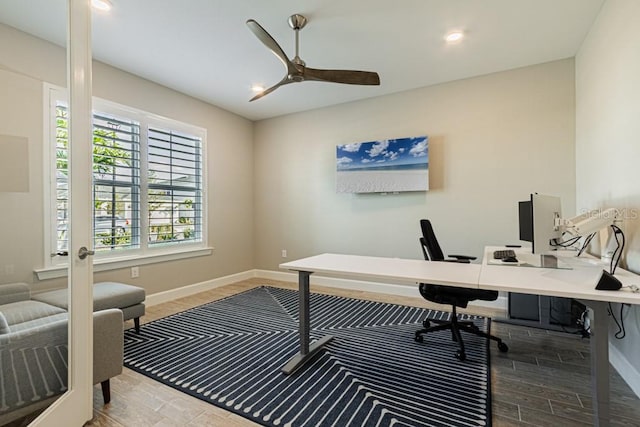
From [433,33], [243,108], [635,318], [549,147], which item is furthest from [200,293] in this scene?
[549,147]

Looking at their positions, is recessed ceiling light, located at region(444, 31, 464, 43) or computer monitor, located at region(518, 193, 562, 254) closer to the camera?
computer monitor, located at region(518, 193, 562, 254)

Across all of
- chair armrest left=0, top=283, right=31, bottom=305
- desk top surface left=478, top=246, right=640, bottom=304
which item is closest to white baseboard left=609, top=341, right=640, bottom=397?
desk top surface left=478, top=246, right=640, bottom=304

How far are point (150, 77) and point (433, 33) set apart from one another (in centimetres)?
320

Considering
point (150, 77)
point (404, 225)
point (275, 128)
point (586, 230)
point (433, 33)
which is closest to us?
point (586, 230)

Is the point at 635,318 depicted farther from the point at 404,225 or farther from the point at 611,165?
the point at 404,225

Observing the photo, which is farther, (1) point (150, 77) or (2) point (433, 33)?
(1) point (150, 77)

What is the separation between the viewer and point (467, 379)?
2.09 metres

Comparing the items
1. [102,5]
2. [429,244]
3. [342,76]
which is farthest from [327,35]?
[429,244]

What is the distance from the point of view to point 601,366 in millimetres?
1385

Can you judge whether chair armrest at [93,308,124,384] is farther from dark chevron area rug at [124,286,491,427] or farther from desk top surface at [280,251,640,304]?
desk top surface at [280,251,640,304]

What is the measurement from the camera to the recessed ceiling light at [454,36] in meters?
2.77

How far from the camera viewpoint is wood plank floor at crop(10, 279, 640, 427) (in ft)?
5.59

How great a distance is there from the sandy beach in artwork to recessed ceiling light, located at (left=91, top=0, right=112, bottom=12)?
3042 mm

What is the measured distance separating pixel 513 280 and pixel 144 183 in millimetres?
3868
